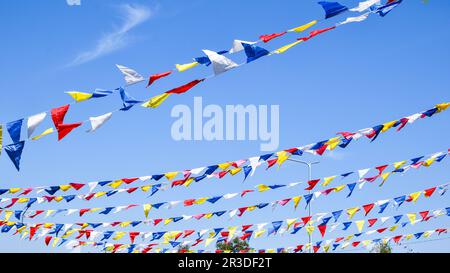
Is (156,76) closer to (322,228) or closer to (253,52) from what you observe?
(253,52)

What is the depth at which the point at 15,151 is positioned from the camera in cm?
876

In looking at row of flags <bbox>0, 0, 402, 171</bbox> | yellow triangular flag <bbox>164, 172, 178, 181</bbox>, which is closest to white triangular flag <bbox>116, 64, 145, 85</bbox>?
row of flags <bbox>0, 0, 402, 171</bbox>

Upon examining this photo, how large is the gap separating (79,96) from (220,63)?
2024 mm

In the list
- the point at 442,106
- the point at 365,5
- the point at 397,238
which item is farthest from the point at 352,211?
the point at 365,5

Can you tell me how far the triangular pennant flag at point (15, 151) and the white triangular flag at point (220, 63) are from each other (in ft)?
10.3

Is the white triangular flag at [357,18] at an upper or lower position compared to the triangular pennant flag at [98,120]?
upper

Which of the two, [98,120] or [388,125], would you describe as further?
[388,125]

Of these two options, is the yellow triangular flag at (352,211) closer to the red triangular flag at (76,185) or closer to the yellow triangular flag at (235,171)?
the yellow triangular flag at (235,171)

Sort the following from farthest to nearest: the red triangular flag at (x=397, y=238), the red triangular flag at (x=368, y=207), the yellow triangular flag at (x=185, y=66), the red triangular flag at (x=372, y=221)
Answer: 1. the red triangular flag at (x=397, y=238)
2. the red triangular flag at (x=372, y=221)
3. the red triangular flag at (x=368, y=207)
4. the yellow triangular flag at (x=185, y=66)

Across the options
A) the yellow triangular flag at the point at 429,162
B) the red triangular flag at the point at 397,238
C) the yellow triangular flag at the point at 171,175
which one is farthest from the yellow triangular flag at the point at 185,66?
the red triangular flag at the point at 397,238

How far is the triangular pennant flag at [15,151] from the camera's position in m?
8.75
